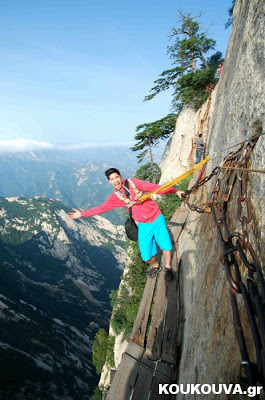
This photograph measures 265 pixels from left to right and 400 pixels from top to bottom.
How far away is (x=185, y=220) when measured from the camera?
360 inches

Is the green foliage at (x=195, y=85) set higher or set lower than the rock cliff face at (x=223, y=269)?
higher

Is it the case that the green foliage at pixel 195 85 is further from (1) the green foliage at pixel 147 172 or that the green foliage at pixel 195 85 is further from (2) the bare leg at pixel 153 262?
(2) the bare leg at pixel 153 262

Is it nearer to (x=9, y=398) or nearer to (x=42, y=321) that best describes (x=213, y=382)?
(x=9, y=398)

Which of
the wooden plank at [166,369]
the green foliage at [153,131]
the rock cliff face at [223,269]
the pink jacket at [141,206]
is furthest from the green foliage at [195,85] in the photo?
the wooden plank at [166,369]

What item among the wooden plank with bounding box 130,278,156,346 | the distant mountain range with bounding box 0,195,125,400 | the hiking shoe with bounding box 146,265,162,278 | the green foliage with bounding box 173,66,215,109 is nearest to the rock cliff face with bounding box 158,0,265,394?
the wooden plank with bounding box 130,278,156,346

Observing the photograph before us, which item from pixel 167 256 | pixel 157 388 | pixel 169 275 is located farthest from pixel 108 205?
pixel 157 388

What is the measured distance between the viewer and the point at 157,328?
543 cm

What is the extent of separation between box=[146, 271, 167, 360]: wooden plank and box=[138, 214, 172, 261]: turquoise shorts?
1.31 m

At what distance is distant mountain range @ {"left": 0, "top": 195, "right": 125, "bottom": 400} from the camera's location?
58125 millimetres

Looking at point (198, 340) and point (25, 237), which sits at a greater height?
point (25, 237)

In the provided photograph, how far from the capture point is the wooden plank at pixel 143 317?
221 inches

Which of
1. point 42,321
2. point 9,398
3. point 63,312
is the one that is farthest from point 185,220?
point 63,312

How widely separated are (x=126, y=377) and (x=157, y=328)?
123cm

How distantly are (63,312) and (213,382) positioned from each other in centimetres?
11115
